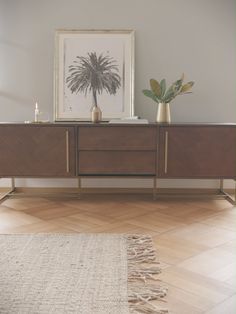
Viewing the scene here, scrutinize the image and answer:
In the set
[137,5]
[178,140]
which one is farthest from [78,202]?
[137,5]

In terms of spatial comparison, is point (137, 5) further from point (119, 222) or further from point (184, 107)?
point (119, 222)

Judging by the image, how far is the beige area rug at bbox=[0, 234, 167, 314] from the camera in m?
1.37

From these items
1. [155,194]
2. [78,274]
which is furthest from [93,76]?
[78,274]

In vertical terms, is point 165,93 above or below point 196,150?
above

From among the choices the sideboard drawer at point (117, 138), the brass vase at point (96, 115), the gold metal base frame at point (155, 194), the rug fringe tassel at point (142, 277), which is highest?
the brass vase at point (96, 115)

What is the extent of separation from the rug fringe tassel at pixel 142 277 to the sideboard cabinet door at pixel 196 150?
2.66 ft

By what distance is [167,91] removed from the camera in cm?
289

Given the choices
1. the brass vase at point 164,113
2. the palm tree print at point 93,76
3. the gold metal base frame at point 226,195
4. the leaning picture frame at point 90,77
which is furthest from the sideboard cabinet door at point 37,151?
the gold metal base frame at point 226,195

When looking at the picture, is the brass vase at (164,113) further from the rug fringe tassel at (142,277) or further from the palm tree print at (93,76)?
the rug fringe tassel at (142,277)

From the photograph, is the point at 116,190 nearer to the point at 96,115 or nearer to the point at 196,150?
the point at 96,115

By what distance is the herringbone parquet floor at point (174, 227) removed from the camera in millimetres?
1475

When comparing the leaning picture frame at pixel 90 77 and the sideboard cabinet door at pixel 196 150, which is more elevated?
the leaning picture frame at pixel 90 77

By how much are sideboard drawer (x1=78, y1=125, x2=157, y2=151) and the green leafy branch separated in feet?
0.91

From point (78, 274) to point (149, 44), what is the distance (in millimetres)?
2059
